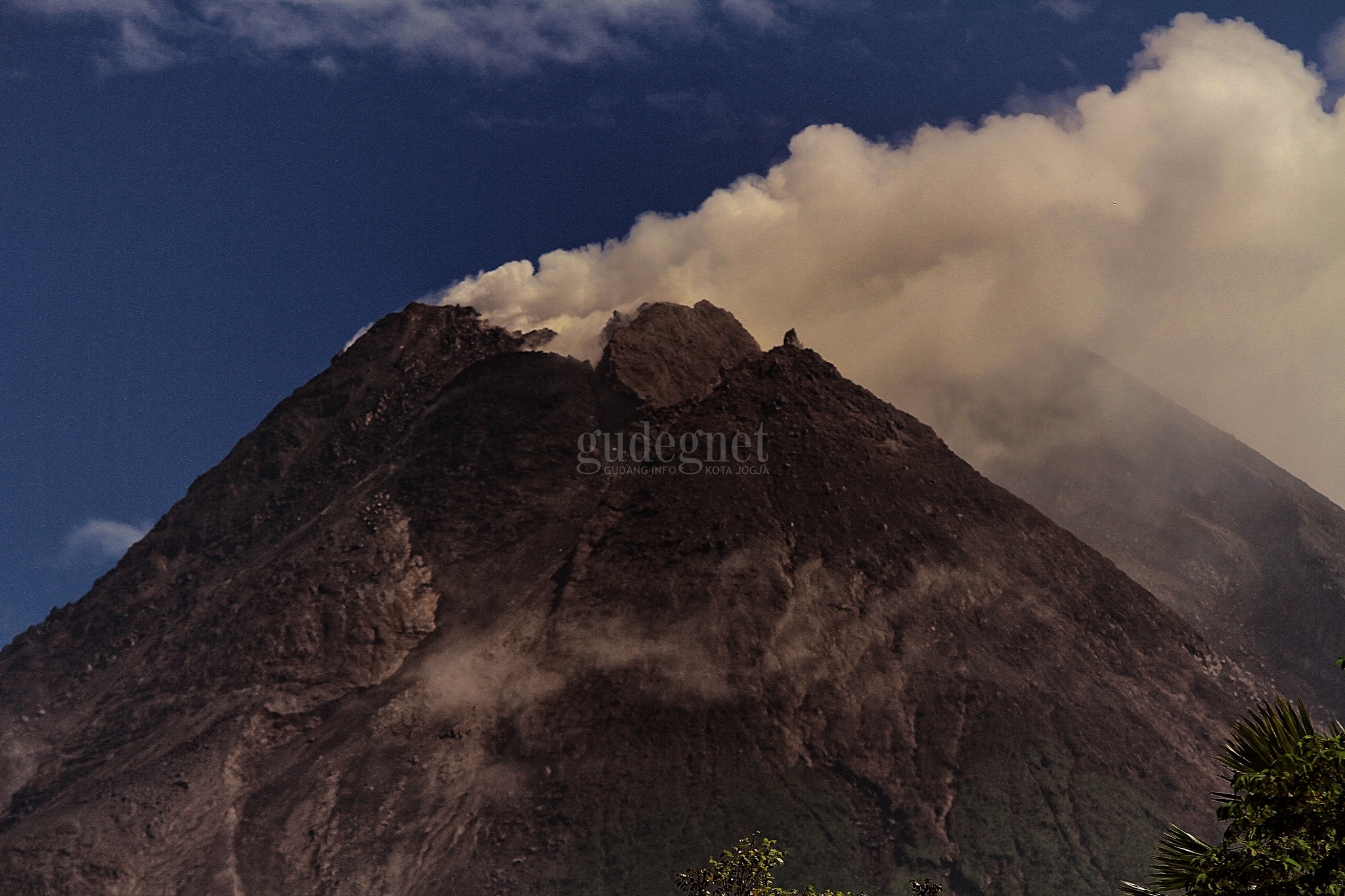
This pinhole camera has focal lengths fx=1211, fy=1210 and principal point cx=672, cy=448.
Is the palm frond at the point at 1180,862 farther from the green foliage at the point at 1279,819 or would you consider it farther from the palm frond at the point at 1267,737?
the palm frond at the point at 1267,737

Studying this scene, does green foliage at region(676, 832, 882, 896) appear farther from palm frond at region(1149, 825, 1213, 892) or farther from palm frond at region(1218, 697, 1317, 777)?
palm frond at region(1218, 697, 1317, 777)

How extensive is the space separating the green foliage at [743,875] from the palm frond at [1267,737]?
19.1 m

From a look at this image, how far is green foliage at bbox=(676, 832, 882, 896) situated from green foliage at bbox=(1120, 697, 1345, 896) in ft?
58.6

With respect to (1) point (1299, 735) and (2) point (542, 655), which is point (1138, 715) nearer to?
(2) point (542, 655)

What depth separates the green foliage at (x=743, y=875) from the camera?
142 feet

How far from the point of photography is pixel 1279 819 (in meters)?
25.1

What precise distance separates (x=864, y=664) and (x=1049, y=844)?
38.7m

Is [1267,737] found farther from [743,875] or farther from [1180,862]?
[743,875]

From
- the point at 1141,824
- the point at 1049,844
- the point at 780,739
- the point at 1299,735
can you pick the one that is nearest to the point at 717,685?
the point at 780,739

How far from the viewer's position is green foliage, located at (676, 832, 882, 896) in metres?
43.3

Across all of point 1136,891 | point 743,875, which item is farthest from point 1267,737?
point 743,875

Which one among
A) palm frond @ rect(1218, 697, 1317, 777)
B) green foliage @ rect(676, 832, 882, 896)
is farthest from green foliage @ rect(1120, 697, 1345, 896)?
green foliage @ rect(676, 832, 882, 896)

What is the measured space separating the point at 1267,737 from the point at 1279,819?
1842mm

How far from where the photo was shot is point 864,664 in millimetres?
197125
